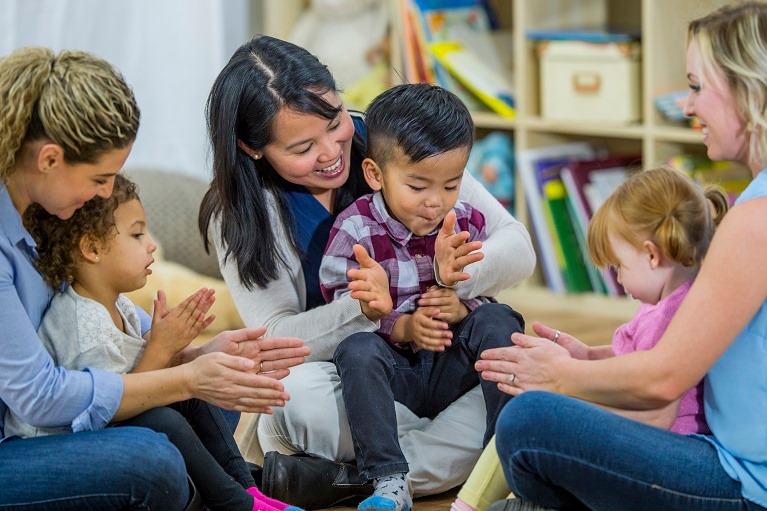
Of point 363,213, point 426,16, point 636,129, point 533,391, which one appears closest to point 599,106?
point 636,129

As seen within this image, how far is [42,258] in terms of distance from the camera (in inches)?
64.6

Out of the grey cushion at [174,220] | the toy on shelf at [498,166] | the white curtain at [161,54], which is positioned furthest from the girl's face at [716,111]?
the white curtain at [161,54]

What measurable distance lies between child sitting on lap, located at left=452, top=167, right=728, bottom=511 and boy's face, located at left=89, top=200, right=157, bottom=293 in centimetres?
58

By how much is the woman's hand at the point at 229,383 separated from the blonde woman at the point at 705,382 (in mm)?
327

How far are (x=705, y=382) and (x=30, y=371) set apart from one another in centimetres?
86

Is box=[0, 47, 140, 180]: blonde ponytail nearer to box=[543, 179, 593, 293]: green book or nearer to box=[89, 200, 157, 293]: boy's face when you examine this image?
box=[89, 200, 157, 293]: boy's face

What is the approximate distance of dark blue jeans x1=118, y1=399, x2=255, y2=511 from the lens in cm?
163

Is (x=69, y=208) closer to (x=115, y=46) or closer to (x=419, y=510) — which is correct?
(x=419, y=510)

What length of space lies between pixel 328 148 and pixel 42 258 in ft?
1.64

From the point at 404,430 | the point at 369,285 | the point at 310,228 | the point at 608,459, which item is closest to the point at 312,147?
the point at 310,228

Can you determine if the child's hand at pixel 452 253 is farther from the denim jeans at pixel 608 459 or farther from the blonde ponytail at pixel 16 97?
the blonde ponytail at pixel 16 97

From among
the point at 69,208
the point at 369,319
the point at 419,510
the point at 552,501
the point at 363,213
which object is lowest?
the point at 419,510

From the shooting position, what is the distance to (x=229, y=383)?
63.1 inches

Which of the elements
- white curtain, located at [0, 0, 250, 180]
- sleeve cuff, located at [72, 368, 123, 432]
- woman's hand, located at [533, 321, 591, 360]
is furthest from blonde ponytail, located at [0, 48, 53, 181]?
white curtain, located at [0, 0, 250, 180]
